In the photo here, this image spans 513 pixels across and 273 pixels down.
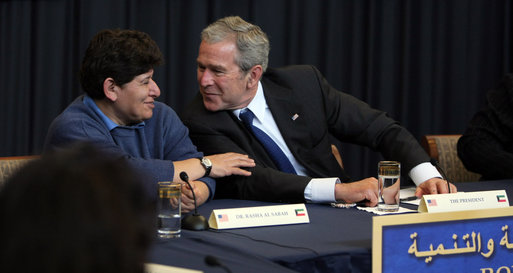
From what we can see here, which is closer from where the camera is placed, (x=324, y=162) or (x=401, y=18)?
(x=324, y=162)

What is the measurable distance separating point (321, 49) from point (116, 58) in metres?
2.61

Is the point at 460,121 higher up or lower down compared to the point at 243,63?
lower down

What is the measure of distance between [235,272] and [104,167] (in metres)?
0.88

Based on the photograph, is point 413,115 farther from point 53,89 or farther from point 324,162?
point 53,89

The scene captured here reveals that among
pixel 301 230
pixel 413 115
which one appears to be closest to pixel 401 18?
pixel 413 115

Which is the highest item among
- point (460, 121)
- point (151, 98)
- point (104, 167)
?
point (104, 167)

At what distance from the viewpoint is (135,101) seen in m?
2.33

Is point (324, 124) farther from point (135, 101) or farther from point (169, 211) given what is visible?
point (169, 211)

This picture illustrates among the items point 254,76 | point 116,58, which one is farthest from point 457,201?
point 116,58

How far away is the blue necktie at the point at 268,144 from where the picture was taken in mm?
2742

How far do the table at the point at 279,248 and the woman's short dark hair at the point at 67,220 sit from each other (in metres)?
0.88

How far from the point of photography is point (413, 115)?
16.5ft

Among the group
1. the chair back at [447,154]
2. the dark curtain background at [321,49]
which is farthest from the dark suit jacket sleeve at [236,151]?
the dark curtain background at [321,49]

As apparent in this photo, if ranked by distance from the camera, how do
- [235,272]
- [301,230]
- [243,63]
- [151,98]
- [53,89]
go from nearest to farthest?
[235,272]
[301,230]
[151,98]
[243,63]
[53,89]
